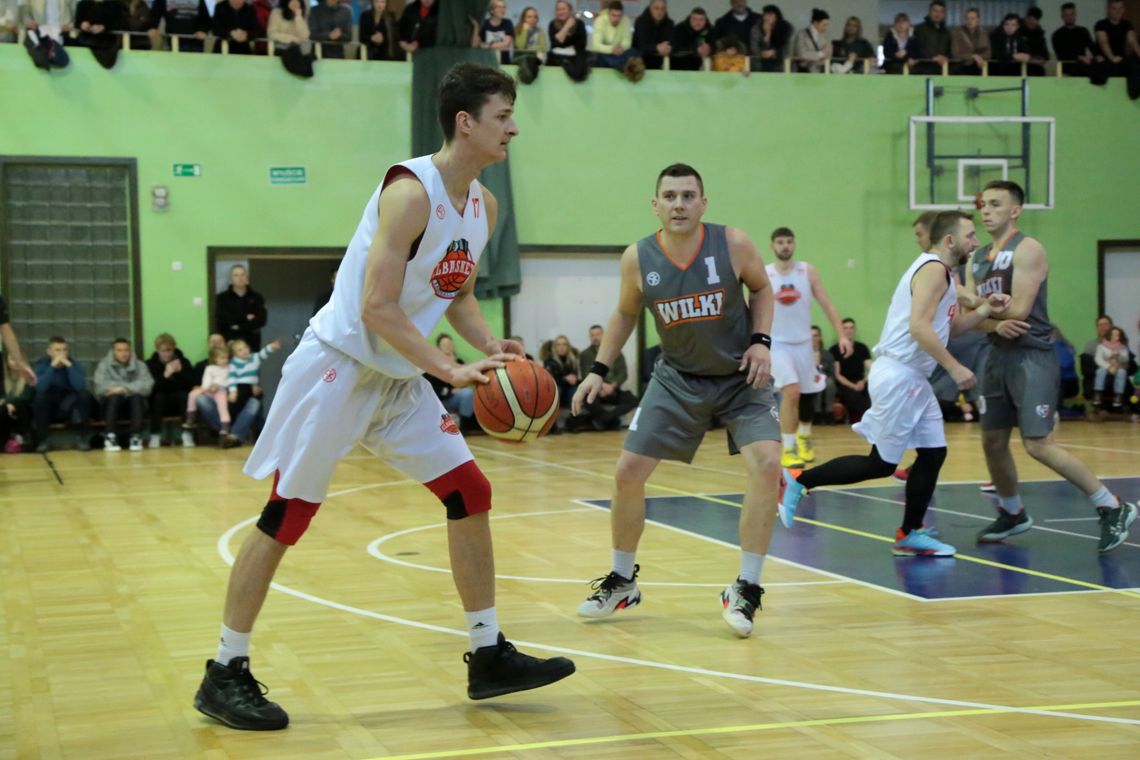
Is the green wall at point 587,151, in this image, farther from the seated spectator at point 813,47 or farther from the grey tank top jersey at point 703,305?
the grey tank top jersey at point 703,305

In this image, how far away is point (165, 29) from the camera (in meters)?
16.5

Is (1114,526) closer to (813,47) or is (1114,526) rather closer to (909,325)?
(909,325)

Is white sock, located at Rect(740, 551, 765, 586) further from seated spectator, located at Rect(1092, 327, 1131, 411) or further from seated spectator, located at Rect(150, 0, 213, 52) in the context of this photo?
seated spectator, located at Rect(1092, 327, 1131, 411)

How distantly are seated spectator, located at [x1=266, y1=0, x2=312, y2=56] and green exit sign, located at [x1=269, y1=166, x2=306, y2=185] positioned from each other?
1.38m

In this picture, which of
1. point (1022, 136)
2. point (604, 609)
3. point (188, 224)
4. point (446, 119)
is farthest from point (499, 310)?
point (446, 119)

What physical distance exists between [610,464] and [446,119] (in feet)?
28.1

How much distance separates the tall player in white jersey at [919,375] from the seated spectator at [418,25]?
1092 centimetres

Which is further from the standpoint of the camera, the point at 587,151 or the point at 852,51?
the point at 852,51

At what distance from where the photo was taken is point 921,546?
7098 mm

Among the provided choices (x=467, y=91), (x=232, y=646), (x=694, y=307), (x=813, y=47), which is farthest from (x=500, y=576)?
(x=813, y=47)

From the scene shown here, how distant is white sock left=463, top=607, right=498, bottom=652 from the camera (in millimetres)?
4441

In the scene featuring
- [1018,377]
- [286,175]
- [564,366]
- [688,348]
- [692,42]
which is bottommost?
[564,366]

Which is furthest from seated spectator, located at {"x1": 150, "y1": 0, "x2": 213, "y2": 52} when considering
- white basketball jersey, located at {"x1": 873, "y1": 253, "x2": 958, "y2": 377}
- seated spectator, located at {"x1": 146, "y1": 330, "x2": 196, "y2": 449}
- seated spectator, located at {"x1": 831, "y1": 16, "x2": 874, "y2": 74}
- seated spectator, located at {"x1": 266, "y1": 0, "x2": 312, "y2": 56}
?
white basketball jersey, located at {"x1": 873, "y1": 253, "x2": 958, "y2": 377}

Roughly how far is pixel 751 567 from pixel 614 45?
44.3 ft
